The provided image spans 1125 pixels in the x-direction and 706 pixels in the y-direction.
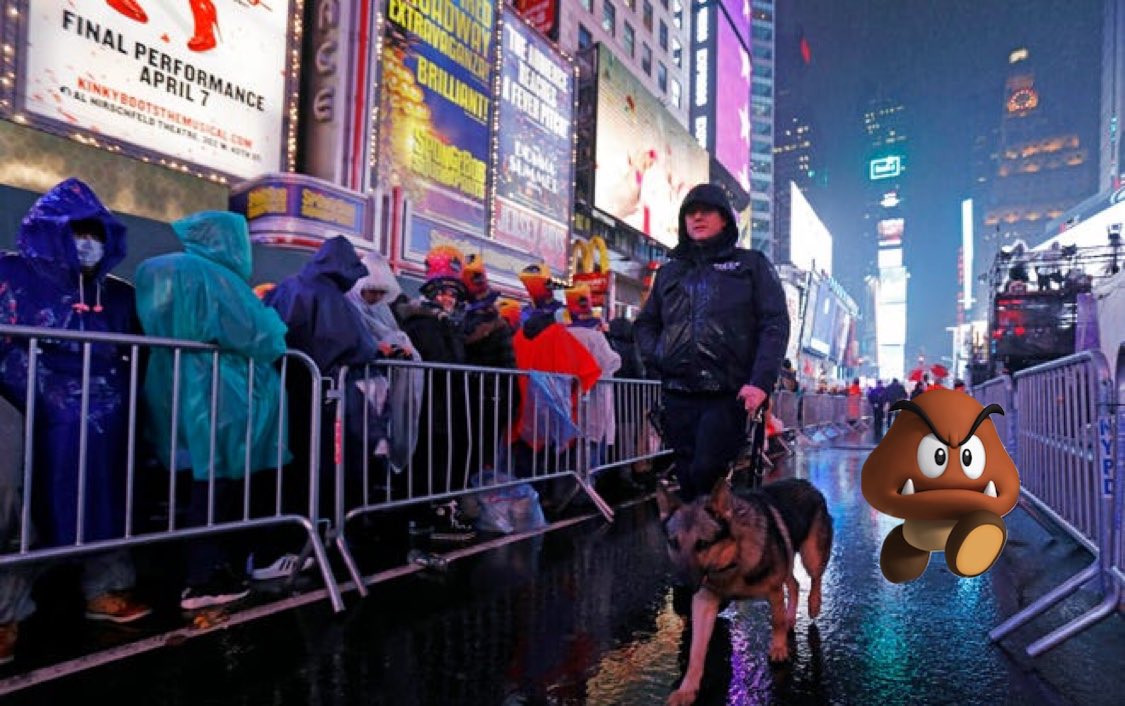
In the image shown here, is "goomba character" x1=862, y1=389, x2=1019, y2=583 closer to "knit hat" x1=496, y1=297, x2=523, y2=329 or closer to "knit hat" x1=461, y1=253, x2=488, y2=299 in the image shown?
"knit hat" x1=461, y1=253, x2=488, y2=299

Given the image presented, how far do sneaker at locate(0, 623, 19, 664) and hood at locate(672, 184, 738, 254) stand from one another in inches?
138

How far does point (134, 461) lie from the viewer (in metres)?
3.42

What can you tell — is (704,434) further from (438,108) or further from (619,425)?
(438,108)

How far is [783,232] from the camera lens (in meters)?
101

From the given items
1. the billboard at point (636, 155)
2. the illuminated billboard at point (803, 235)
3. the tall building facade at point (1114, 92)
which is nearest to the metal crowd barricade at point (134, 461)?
the billboard at point (636, 155)

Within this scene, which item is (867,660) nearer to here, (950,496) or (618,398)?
(950,496)

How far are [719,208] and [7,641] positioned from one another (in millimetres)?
3768

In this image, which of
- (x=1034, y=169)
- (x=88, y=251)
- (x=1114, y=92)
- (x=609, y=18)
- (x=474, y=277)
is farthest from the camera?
(x=1034, y=169)

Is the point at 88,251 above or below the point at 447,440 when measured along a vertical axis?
above

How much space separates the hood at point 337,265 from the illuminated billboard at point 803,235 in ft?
226

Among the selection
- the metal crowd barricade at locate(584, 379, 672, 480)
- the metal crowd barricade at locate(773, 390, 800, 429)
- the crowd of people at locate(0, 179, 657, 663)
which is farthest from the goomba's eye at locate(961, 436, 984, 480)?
the metal crowd barricade at locate(773, 390, 800, 429)

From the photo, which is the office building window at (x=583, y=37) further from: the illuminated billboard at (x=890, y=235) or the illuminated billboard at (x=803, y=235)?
the illuminated billboard at (x=890, y=235)

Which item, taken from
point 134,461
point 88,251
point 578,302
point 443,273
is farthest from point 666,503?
point 578,302

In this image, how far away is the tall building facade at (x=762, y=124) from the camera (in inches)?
3583
